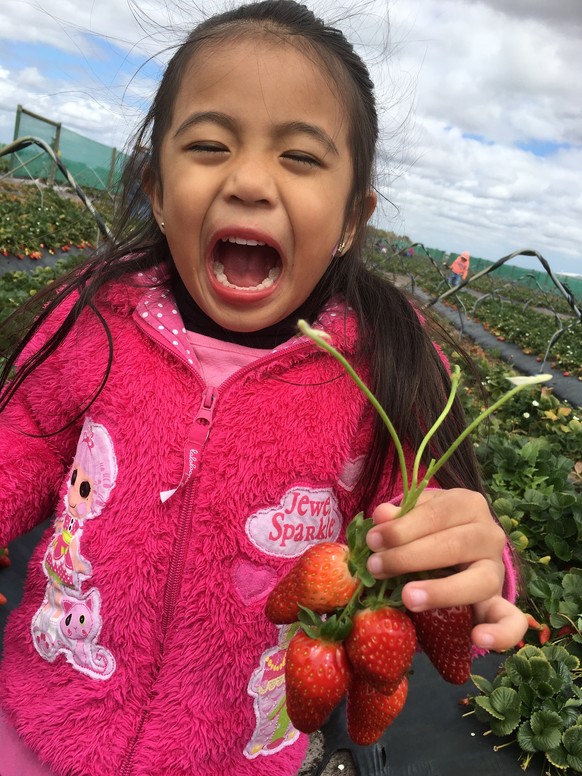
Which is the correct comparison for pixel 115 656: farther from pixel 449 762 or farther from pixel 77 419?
pixel 449 762

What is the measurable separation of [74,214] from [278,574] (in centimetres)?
1348

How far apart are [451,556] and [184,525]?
1.95 feet

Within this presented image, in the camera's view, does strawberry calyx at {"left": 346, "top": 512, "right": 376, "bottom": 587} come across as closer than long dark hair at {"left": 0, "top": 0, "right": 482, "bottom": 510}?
Yes

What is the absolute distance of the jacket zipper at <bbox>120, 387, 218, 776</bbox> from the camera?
124 cm

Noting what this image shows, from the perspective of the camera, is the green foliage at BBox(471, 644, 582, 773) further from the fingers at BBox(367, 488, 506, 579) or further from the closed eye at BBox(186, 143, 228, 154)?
the closed eye at BBox(186, 143, 228, 154)

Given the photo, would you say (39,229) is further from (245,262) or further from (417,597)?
(417,597)

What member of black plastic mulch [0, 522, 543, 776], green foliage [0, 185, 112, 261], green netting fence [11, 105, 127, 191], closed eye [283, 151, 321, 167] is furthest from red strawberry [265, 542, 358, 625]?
green netting fence [11, 105, 127, 191]

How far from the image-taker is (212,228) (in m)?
1.19

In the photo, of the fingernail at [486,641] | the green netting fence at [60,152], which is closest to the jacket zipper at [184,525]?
the fingernail at [486,641]

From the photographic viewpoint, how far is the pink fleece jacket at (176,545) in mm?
1242

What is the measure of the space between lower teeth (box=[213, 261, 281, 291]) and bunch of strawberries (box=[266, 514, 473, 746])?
56 centimetres

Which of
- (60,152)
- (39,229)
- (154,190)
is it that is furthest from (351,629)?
(60,152)

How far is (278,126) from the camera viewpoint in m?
1.16

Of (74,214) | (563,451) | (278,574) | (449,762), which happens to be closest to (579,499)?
(449,762)
